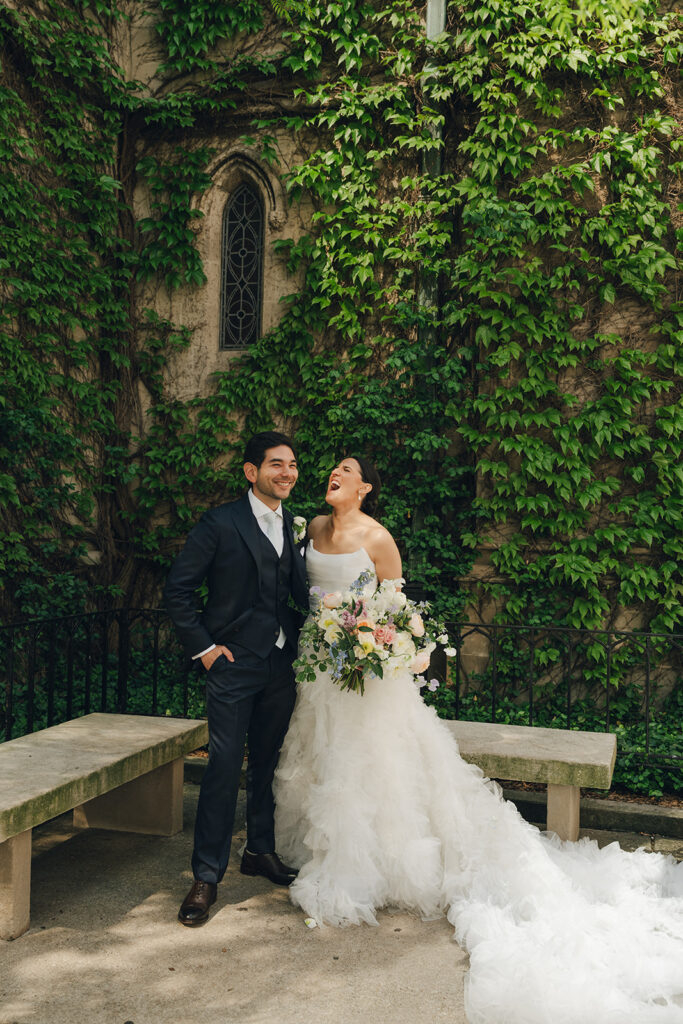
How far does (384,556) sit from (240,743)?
124 centimetres

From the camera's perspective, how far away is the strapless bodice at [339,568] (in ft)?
15.4

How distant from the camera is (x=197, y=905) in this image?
4.12m

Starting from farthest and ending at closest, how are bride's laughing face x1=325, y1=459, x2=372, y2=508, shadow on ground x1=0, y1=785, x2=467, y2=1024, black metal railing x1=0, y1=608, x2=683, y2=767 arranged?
1. black metal railing x1=0, y1=608, x2=683, y2=767
2. bride's laughing face x1=325, y1=459, x2=372, y2=508
3. shadow on ground x1=0, y1=785, x2=467, y2=1024

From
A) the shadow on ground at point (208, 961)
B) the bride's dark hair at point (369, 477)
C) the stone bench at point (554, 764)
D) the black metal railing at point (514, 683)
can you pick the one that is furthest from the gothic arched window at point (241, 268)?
the shadow on ground at point (208, 961)

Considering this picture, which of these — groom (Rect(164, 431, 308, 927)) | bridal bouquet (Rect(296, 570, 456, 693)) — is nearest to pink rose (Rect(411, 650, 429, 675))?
bridal bouquet (Rect(296, 570, 456, 693))

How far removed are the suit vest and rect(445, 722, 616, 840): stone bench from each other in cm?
137

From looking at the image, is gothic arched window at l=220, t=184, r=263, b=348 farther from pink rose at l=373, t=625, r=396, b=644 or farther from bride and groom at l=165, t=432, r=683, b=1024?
pink rose at l=373, t=625, r=396, b=644

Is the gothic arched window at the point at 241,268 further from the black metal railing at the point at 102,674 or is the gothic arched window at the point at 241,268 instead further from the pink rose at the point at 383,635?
the pink rose at the point at 383,635

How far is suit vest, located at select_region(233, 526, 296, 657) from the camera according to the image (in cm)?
440

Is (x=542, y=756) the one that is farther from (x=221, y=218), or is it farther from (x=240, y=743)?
(x=221, y=218)

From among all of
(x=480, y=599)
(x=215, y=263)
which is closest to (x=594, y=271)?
(x=480, y=599)

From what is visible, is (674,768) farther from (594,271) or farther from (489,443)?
(594,271)

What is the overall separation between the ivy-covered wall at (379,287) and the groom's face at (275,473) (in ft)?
11.6

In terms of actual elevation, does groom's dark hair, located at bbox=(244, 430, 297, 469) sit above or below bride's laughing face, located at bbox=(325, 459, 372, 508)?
above
